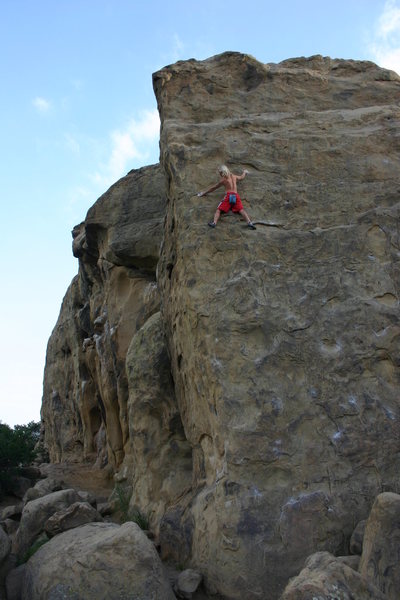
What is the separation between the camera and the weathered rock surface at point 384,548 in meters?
4.80

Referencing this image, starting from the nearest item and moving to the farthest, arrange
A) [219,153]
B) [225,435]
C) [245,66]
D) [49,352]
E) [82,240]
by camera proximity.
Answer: [225,435] → [219,153] → [245,66] → [82,240] → [49,352]

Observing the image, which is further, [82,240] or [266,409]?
A: [82,240]

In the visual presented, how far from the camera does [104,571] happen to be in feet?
19.8

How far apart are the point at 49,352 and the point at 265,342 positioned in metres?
16.7

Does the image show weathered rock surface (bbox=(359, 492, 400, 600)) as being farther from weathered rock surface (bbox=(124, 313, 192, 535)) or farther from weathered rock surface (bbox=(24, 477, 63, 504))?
weathered rock surface (bbox=(24, 477, 63, 504))

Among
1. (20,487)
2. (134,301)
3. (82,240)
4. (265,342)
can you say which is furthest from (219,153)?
(20,487)

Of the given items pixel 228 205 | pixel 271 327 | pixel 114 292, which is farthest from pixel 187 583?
pixel 114 292

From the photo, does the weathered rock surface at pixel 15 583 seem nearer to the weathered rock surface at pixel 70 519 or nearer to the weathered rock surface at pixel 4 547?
the weathered rock surface at pixel 4 547

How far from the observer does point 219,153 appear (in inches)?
359

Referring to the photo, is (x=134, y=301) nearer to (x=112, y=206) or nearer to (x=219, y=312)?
(x=112, y=206)

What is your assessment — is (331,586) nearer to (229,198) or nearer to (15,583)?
(15,583)

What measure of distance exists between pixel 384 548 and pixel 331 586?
0.94 m

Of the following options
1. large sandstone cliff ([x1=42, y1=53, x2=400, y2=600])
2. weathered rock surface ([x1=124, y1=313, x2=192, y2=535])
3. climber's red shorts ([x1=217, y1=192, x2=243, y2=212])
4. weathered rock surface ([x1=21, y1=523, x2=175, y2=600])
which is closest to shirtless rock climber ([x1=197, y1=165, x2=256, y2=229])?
climber's red shorts ([x1=217, y1=192, x2=243, y2=212])

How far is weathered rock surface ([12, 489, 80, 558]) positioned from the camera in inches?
325
